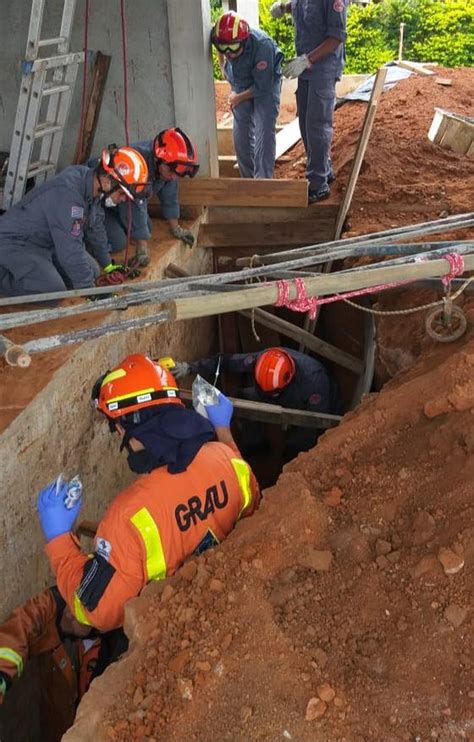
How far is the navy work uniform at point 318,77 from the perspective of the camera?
251 inches

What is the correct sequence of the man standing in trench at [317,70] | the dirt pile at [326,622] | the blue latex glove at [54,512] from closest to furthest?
the dirt pile at [326,622]
the blue latex glove at [54,512]
the man standing in trench at [317,70]

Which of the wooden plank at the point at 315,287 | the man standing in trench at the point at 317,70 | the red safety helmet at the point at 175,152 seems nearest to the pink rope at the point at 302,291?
the wooden plank at the point at 315,287

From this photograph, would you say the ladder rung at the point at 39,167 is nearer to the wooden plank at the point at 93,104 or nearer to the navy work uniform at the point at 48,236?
the navy work uniform at the point at 48,236

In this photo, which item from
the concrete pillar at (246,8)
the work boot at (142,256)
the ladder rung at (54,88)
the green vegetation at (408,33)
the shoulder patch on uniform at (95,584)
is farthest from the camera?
the green vegetation at (408,33)

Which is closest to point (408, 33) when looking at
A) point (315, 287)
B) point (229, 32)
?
point (229, 32)

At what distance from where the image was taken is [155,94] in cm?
664

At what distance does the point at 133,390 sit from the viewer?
A: 3158 millimetres

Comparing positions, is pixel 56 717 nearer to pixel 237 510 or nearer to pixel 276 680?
pixel 237 510

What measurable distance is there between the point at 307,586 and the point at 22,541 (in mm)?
1932

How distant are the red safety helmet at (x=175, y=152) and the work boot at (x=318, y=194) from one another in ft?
6.16

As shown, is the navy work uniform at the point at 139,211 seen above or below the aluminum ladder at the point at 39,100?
below

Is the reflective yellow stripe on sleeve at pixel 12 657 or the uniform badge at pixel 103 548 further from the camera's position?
the reflective yellow stripe on sleeve at pixel 12 657

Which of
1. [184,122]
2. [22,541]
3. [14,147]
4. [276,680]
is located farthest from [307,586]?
[184,122]

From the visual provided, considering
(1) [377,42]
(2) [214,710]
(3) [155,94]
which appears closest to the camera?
(2) [214,710]
